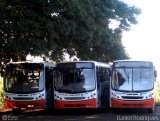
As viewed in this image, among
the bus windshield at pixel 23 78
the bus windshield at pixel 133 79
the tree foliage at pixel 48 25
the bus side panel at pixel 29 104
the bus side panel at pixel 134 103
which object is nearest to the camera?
the tree foliage at pixel 48 25

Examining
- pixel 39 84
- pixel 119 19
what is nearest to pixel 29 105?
pixel 39 84

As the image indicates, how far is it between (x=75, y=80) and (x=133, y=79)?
2839 millimetres

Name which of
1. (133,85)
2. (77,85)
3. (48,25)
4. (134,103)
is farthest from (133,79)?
(48,25)

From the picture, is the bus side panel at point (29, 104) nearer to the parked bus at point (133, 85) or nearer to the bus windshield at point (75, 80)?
the bus windshield at point (75, 80)

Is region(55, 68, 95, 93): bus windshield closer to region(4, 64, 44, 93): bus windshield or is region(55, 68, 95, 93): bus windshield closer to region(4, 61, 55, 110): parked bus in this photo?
region(4, 61, 55, 110): parked bus

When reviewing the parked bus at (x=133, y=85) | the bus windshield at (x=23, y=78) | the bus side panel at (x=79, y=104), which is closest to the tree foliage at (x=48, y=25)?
the bus windshield at (x=23, y=78)

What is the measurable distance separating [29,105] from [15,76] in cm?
168

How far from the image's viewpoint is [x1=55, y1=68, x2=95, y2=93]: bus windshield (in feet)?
70.2

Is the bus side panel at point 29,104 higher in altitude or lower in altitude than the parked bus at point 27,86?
lower

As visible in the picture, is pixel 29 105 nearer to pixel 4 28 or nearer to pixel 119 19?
pixel 4 28

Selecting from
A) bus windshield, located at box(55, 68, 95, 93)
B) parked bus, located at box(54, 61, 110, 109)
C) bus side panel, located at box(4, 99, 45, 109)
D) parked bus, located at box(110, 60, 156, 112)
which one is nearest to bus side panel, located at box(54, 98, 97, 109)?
parked bus, located at box(54, 61, 110, 109)

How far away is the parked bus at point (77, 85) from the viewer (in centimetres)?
2120

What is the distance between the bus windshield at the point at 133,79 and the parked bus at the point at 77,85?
3.40 feet

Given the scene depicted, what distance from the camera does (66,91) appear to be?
21.3 m
